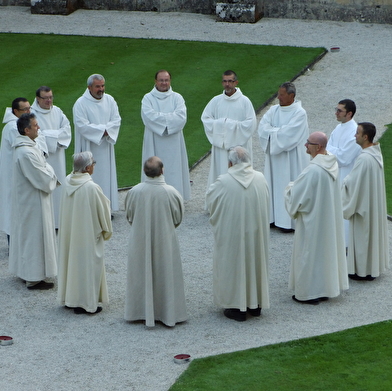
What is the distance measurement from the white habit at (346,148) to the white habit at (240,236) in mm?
2156

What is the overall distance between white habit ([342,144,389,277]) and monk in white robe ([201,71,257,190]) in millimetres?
2433

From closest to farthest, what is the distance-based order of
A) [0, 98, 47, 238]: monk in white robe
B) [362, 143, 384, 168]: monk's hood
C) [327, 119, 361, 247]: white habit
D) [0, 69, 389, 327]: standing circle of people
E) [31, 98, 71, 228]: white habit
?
[0, 69, 389, 327]: standing circle of people
[362, 143, 384, 168]: monk's hood
[0, 98, 47, 238]: monk in white robe
[327, 119, 361, 247]: white habit
[31, 98, 71, 228]: white habit

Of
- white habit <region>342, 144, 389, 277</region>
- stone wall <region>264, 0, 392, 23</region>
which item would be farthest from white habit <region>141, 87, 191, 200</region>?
stone wall <region>264, 0, 392, 23</region>

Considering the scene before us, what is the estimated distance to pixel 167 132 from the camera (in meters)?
12.7

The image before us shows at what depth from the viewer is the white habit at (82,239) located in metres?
9.30

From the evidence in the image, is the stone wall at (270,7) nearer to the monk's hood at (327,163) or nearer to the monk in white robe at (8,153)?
the monk in white robe at (8,153)

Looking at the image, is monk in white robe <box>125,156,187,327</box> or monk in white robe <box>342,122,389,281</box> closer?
monk in white robe <box>125,156,187,327</box>

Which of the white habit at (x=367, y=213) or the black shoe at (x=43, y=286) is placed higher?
the white habit at (x=367, y=213)

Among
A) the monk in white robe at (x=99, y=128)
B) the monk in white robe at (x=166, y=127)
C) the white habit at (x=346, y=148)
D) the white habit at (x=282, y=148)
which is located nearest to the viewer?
the white habit at (x=346, y=148)

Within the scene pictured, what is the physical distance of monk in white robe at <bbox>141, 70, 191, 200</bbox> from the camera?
Answer: 496 inches

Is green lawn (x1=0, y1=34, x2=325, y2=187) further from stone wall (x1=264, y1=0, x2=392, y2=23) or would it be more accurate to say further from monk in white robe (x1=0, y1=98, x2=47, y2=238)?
monk in white robe (x1=0, y1=98, x2=47, y2=238)

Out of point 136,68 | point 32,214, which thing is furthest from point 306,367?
point 136,68

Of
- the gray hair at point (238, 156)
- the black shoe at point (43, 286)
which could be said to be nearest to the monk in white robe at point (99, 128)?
the black shoe at point (43, 286)

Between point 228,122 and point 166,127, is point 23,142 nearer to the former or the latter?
point 166,127
